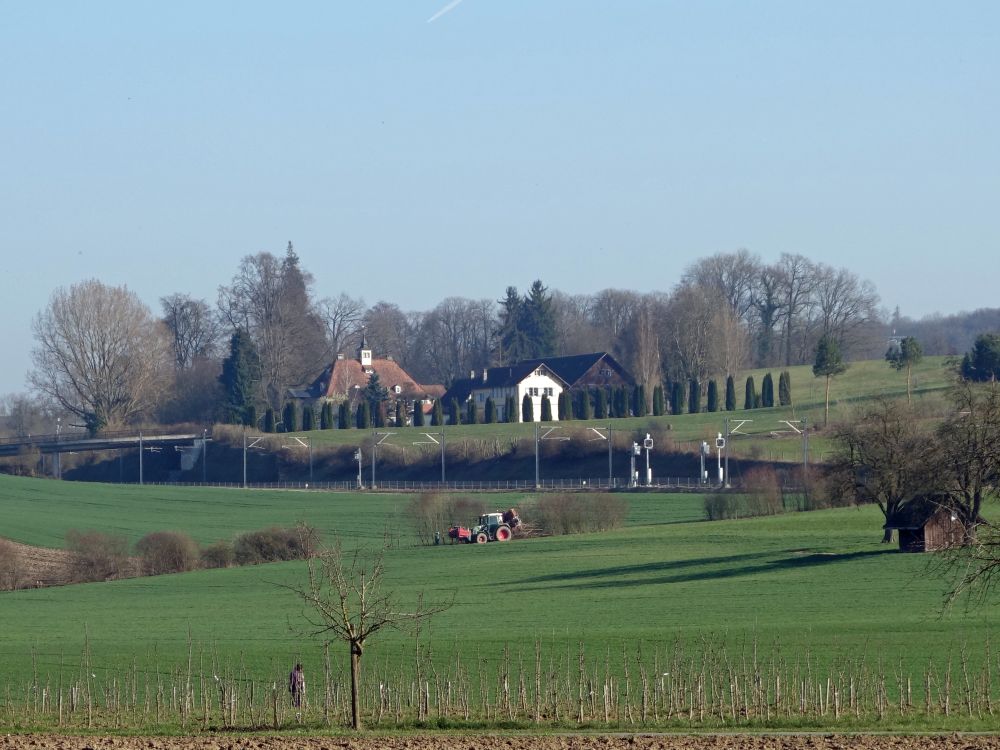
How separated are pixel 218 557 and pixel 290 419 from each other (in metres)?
74.0

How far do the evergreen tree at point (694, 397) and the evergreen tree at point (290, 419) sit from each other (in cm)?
3602

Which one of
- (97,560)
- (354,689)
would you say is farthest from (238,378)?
(354,689)

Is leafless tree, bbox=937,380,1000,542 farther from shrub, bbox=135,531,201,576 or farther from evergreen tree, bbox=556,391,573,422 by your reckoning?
evergreen tree, bbox=556,391,573,422

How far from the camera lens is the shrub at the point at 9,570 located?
180ft

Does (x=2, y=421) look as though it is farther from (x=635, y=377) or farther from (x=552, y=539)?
(x=552, y=539)

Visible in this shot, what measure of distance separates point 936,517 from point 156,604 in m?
25.7

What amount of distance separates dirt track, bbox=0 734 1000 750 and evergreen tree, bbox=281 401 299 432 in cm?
11188

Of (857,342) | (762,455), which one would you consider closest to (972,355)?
(762,455)

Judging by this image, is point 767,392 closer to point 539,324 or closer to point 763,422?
point 763,422

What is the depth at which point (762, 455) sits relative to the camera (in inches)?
3875

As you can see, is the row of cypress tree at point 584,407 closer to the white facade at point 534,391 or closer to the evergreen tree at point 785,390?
the evergreen tree at point 785,390

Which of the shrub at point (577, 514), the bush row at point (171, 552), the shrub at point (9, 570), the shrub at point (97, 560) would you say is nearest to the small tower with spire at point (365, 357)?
the shrub at point (577, 514)

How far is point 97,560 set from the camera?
188 ft

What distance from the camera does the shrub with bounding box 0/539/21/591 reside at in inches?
2157
